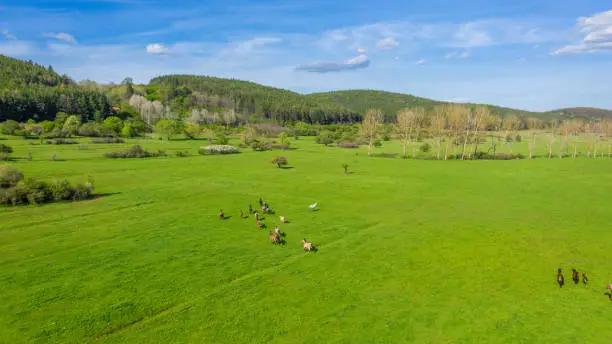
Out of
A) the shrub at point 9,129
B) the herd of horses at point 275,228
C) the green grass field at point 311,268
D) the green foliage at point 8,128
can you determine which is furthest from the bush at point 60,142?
the herd of horses at point 275,228

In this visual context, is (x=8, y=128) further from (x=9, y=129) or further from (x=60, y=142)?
(x=60, y=142)

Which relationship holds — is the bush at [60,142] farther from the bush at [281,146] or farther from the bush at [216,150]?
the bush at [281,146]

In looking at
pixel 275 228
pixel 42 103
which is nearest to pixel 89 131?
pixel 42 103

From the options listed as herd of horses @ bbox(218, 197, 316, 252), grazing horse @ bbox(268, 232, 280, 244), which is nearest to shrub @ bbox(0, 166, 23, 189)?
herd of horses @ bbox(218, 197, 316, 252)

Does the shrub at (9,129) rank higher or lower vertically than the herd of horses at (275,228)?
higher

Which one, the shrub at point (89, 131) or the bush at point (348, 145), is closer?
the shrub at point (89, 131)

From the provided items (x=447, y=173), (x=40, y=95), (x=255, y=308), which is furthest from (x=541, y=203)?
(x=40, y=95)

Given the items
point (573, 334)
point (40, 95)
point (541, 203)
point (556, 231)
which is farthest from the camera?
point (40, 95)

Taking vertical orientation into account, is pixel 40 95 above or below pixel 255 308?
above

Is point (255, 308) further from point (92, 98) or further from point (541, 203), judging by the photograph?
point (92, 98)
